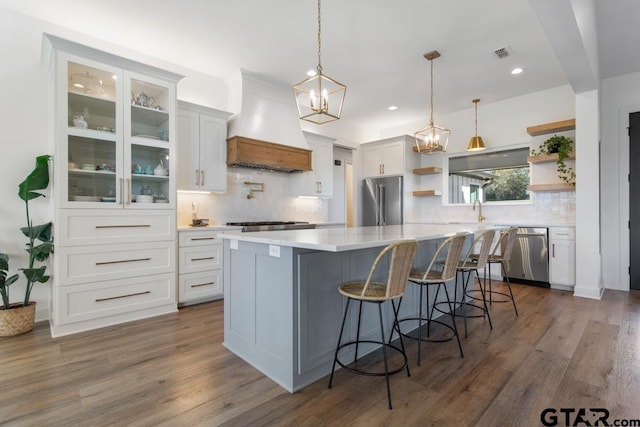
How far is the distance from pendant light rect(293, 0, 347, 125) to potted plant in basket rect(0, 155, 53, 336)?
2.47m

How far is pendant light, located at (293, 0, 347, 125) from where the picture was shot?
2.47 m

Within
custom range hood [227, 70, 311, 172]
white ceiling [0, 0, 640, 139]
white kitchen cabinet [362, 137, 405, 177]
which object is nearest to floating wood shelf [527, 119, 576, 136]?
white ceiling [0, 0, 640, 139]

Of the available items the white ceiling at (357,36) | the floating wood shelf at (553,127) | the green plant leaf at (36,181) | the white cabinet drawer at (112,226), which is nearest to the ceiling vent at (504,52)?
the white ceiling at (357,36)

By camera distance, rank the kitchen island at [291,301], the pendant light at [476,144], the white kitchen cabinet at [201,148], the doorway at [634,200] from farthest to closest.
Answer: the pendant light at [476,144]
the doorway at [634,200]
the white kitchen cabinet at [201,148]
the kitchen island at [291,301]

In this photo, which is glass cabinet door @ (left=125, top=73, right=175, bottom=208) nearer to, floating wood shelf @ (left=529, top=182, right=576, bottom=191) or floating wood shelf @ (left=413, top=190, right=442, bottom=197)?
floating wood shelf @ (left=413, top=190, right=442, bottom=197)

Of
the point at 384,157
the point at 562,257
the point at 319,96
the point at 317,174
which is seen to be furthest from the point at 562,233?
the point at 319,96

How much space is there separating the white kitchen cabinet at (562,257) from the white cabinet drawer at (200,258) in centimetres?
450

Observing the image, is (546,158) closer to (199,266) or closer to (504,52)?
(504,52)

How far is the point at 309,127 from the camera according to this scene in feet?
19.6

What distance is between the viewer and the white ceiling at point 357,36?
9.75ft

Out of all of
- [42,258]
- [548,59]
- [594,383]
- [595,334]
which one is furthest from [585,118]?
[42,258]

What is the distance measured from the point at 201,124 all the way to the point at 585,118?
4858mm

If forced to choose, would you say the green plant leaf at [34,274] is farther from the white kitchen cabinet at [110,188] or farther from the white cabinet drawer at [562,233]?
the white cabinet drawer at [562,233]

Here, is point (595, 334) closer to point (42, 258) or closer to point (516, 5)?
point (516, 5)
